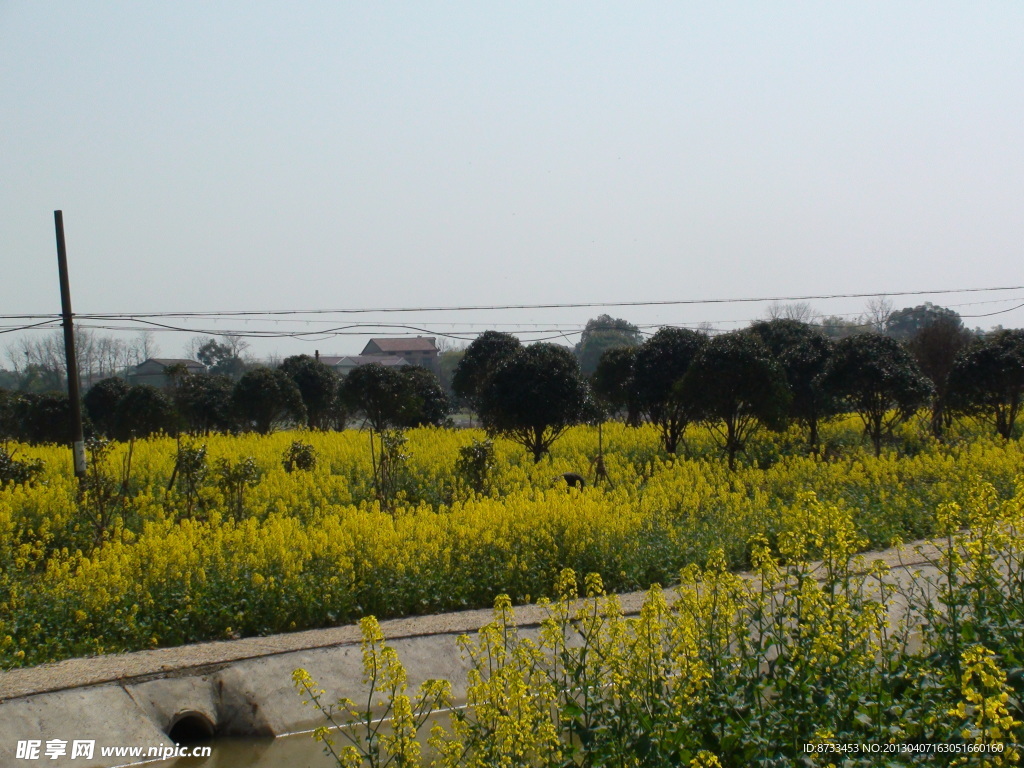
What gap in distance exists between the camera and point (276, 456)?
52.3 ft

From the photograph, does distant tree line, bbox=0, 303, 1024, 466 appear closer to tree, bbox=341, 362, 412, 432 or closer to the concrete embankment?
tree, bbox=341, 362, 412, 432

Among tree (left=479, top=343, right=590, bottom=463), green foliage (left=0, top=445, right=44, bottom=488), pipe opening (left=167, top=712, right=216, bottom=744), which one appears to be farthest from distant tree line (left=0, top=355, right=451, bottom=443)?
pipe opening (left=167, top=712, right=216, bottom=744)

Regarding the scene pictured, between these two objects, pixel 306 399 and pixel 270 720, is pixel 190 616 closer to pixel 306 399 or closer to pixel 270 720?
pixel 270 720

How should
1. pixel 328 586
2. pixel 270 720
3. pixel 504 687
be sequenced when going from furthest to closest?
pixel 328 586 < pixel 270 720 < pixel 504 687

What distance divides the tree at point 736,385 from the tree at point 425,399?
971 centimetres

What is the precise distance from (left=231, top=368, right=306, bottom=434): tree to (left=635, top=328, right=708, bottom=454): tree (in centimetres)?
943

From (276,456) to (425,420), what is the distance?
11.2m

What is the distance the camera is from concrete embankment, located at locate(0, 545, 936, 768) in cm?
564

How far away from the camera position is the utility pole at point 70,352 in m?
12.2

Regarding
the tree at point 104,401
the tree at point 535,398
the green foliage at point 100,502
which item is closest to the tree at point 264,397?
the tree at point 104,401

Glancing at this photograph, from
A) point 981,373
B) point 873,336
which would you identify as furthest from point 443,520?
point 981,373

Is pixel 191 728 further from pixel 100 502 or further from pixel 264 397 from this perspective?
pixel 264 397

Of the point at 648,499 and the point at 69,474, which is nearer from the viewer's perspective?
the point at 648,499

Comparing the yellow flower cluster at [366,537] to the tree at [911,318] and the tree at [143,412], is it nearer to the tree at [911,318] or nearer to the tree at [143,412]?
the tree at [143,412]
